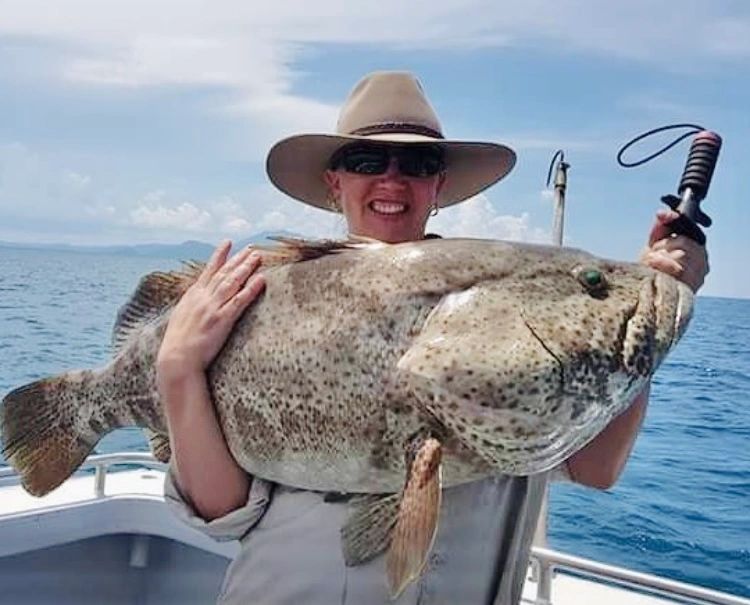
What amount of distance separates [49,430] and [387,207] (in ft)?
3.95

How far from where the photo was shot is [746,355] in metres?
36.5

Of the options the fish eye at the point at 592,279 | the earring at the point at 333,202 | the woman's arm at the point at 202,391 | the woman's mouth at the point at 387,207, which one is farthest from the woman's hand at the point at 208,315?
the fish eye at the point at 592,279

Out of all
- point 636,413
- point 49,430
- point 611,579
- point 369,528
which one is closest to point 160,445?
point 49,430

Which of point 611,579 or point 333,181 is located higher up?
point 333,181

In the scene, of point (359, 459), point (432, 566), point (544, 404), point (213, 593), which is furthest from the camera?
point (213, 593)

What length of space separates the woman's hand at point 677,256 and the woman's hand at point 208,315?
1.00 meters

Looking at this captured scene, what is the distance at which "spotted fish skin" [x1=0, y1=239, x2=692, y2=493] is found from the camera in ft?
6.46

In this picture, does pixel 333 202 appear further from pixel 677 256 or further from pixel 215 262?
pixel 677 256

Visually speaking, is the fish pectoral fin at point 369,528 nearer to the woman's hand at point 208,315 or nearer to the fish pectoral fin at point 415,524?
the fish pectoral fin at point 415,524

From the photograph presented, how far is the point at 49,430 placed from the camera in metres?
2.80

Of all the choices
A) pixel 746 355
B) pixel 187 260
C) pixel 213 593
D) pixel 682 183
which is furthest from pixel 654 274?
pixel 746 355

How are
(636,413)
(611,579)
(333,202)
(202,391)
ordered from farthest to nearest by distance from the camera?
(611,579)
(333,202)
(636,413)
(202,391)

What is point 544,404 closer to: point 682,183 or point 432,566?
point 432,566

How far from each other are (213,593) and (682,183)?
3.86 m
